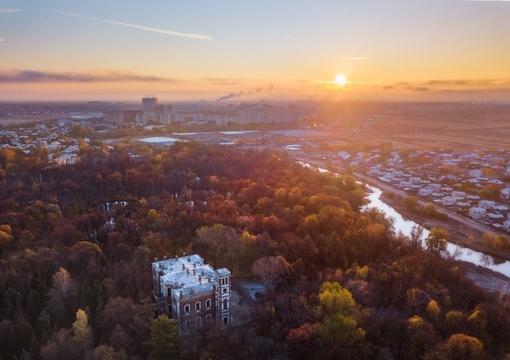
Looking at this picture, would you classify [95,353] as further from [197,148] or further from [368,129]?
[368,129]

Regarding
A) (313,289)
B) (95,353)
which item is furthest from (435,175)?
(95,353)

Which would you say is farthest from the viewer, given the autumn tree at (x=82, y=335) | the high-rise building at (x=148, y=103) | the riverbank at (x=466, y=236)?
the high-rise building at (x=148, y=103)

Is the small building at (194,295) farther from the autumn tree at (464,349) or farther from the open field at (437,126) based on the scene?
the open field at (437,126)

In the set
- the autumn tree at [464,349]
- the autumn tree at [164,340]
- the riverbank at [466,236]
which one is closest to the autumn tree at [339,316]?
the autumn tree at [464,349]

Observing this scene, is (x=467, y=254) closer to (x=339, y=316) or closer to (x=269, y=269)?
(x=269, y=269)

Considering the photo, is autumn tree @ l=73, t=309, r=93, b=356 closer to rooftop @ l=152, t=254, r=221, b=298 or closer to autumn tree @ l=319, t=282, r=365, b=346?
rooftop @ l=152, t=254, r=221, b=298

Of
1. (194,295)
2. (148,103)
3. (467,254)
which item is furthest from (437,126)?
(194,295)

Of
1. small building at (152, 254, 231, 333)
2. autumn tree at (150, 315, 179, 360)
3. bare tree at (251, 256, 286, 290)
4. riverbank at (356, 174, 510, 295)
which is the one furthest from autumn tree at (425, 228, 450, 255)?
autumn tree at (150, 315, 179, 360)
